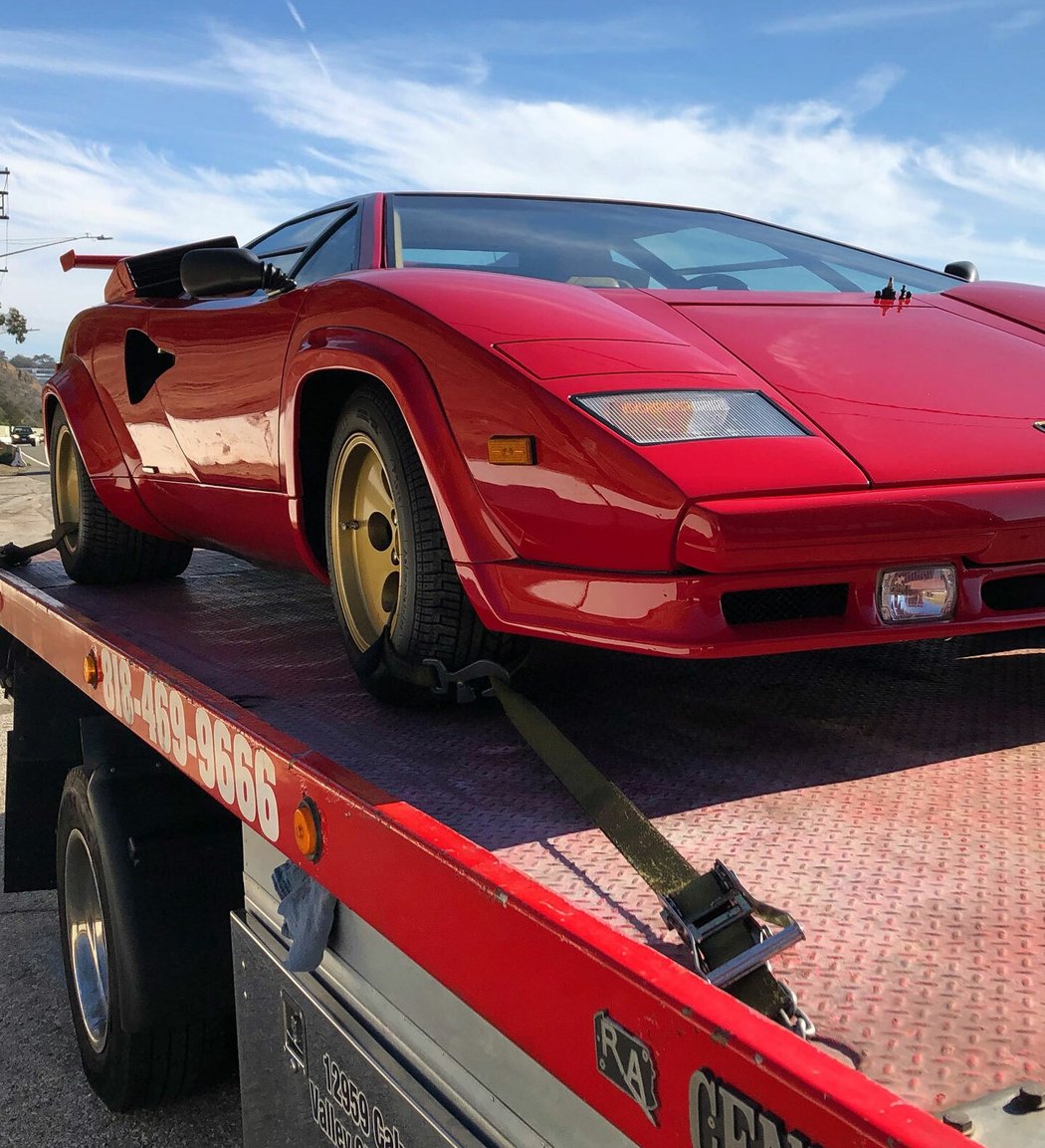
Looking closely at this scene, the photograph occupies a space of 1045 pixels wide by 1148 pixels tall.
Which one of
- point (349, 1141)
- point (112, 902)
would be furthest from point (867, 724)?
point (112, 902)

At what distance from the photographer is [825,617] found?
5.66 ft

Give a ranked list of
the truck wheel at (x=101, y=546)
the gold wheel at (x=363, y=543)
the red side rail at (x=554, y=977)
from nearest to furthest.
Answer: the red side rail at (x=554, y=977)
the gold wheel at (x=363, y=543)
the truck wheel at (x=101, y=546)

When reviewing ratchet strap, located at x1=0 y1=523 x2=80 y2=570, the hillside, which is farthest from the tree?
ratchet strap, located at x1=0 y1=523 x2=80 y2=570

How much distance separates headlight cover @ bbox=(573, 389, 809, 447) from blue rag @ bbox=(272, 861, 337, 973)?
79 cm

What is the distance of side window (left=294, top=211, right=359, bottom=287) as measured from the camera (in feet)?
8.58

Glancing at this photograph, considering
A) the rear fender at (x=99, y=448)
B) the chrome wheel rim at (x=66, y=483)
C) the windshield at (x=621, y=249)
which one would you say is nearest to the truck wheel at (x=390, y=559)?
the windshield at (x=621, y=249)

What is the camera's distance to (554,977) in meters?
1.20

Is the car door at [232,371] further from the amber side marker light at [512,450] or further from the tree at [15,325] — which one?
the tree at [15,325]

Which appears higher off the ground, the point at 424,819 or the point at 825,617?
the point at 825,617

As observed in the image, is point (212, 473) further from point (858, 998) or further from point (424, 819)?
point (858, 998)

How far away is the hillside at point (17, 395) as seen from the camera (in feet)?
234

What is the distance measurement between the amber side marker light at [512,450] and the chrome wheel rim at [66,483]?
2.53 meters

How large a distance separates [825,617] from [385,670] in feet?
2.62

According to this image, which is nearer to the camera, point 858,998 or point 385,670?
point 858,998
